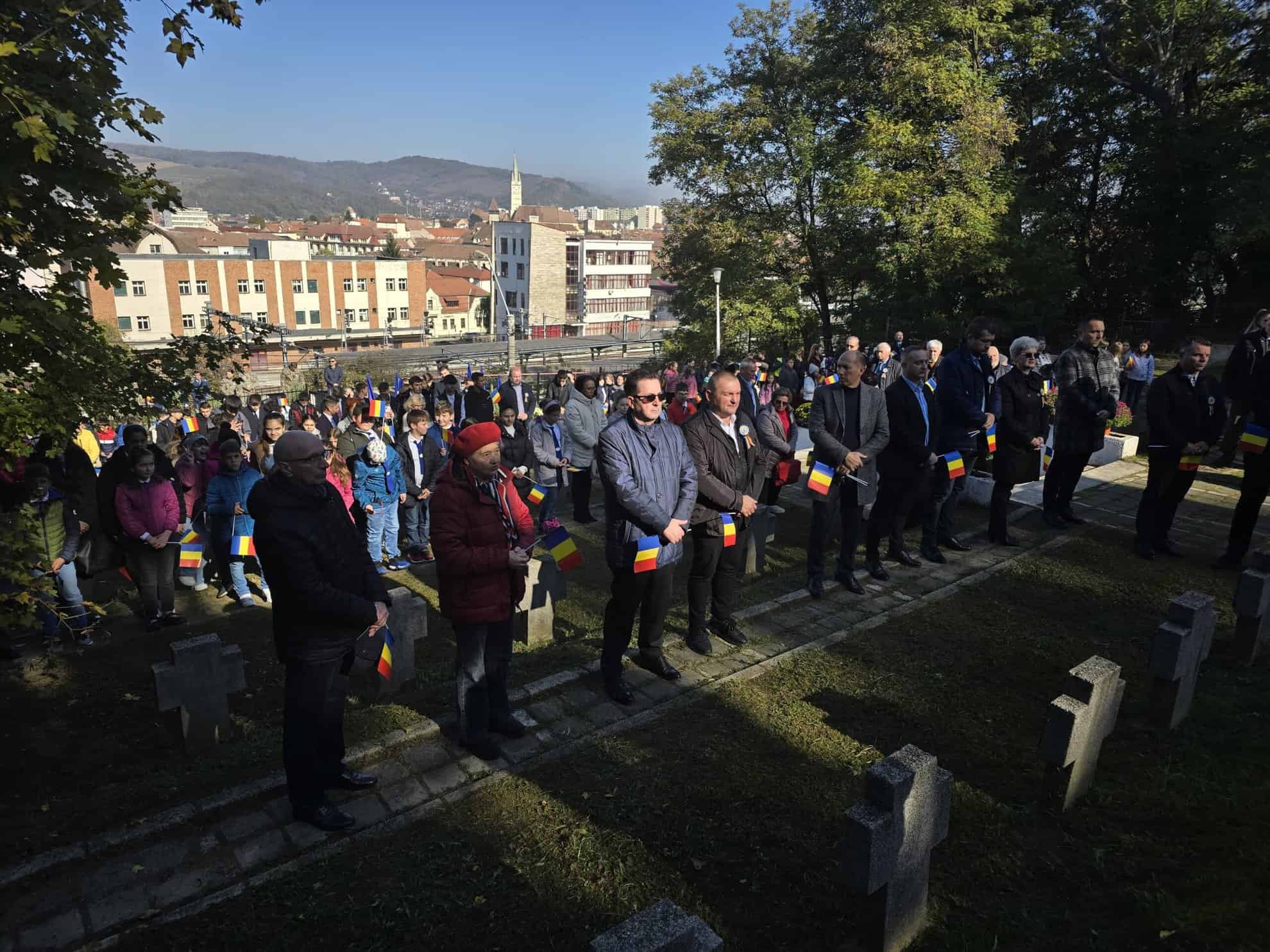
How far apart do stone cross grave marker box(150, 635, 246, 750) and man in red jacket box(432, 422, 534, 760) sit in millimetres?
1517

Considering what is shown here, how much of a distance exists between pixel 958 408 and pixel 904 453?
944 mm

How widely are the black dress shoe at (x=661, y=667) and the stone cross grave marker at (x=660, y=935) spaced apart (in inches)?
123

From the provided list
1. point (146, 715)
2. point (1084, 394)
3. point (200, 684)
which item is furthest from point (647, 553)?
point (1084, 394)

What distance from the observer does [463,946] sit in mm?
3264

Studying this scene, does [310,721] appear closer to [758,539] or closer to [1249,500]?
[758,539]

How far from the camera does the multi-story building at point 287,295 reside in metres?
65.2

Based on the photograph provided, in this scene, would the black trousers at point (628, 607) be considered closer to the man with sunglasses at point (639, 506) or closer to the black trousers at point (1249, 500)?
the man with sunglasses at point (639, 506)

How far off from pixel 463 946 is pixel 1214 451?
12.9m

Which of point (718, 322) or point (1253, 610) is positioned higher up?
point (718, 322)

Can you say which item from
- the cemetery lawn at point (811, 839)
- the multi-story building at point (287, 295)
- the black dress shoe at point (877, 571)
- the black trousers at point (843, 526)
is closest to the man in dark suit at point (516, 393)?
the black trousers at point (843, 526)

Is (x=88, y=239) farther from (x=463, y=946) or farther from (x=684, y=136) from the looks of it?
(x=684, y=136)

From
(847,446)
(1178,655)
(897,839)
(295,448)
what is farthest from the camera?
(847,446)

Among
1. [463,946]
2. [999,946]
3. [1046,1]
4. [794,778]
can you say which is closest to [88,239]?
[463,946]

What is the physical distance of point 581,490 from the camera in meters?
9.95
